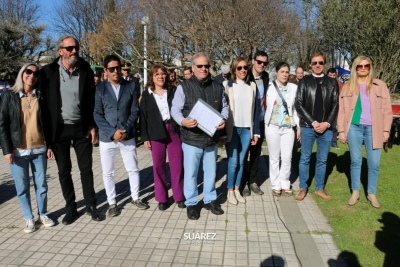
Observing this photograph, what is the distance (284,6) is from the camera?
44.5 ft

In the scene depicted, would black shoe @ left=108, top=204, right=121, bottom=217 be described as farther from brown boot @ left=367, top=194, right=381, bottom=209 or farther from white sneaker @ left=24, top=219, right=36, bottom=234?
brown boot @ left=367, top=194, right=381, bottom=209

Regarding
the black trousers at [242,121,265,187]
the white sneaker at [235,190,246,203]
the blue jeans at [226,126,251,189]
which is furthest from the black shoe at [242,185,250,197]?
the blue jeans at [226,126,251,189]

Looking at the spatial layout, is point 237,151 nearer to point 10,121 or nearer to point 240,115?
point 240,115

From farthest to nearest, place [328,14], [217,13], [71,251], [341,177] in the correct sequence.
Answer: [328,14], [217,13], [341,177], [71,251]

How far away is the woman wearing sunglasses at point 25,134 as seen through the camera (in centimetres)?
386

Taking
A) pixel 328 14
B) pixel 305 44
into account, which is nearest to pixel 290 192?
pixel 328 14

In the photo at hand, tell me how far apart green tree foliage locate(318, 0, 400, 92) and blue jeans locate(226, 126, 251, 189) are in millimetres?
13574

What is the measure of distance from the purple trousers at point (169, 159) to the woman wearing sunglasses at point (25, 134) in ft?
4.32

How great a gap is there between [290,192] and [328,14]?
15109 millimetres

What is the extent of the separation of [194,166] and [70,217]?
5.50 ft

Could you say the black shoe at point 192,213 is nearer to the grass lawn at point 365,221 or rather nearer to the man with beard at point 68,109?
the man with beard at point 68,109

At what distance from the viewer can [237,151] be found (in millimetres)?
4953

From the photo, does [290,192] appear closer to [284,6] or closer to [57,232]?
[57,232]

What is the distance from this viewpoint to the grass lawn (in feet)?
11.7
